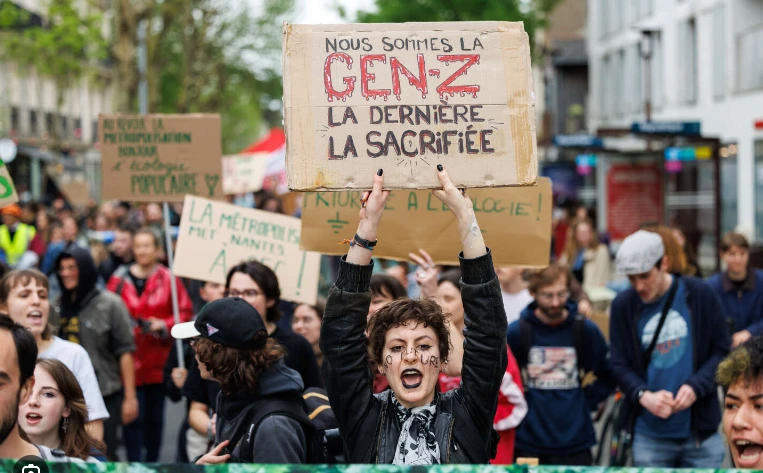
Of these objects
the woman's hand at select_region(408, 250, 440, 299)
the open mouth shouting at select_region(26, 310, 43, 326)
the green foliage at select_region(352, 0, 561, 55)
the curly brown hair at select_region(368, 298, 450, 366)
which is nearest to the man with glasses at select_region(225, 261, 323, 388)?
the woman's hand at select_region(408, 250, 440, 299)

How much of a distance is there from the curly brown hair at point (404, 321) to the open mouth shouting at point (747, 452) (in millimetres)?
983

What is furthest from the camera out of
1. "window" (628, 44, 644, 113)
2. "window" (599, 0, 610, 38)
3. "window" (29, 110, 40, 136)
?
"window" (29, 110, 40, 136)

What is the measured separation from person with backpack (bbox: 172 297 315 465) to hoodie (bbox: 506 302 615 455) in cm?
208

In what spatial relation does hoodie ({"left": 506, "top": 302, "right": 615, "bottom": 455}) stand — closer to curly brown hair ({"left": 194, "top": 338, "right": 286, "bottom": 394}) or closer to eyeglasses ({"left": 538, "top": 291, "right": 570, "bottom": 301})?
eyeglasses ({"left": 538, "top": 291, "right": 570, "bottom": 301})

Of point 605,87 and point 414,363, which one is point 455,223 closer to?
point 414,363

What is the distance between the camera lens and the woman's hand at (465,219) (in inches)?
141

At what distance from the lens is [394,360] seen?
3.69 m

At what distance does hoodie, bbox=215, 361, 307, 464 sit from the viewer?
3.96m

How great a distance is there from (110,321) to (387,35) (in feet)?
12.8

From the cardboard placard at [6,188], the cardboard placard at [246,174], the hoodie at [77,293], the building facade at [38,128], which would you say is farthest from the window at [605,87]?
the cardboard placard at [6,188]

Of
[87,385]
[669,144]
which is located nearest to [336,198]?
[87,385]

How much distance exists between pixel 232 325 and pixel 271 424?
0.50 metres

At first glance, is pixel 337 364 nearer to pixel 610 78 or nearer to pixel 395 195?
pixel 395 195

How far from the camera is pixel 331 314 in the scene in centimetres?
366
